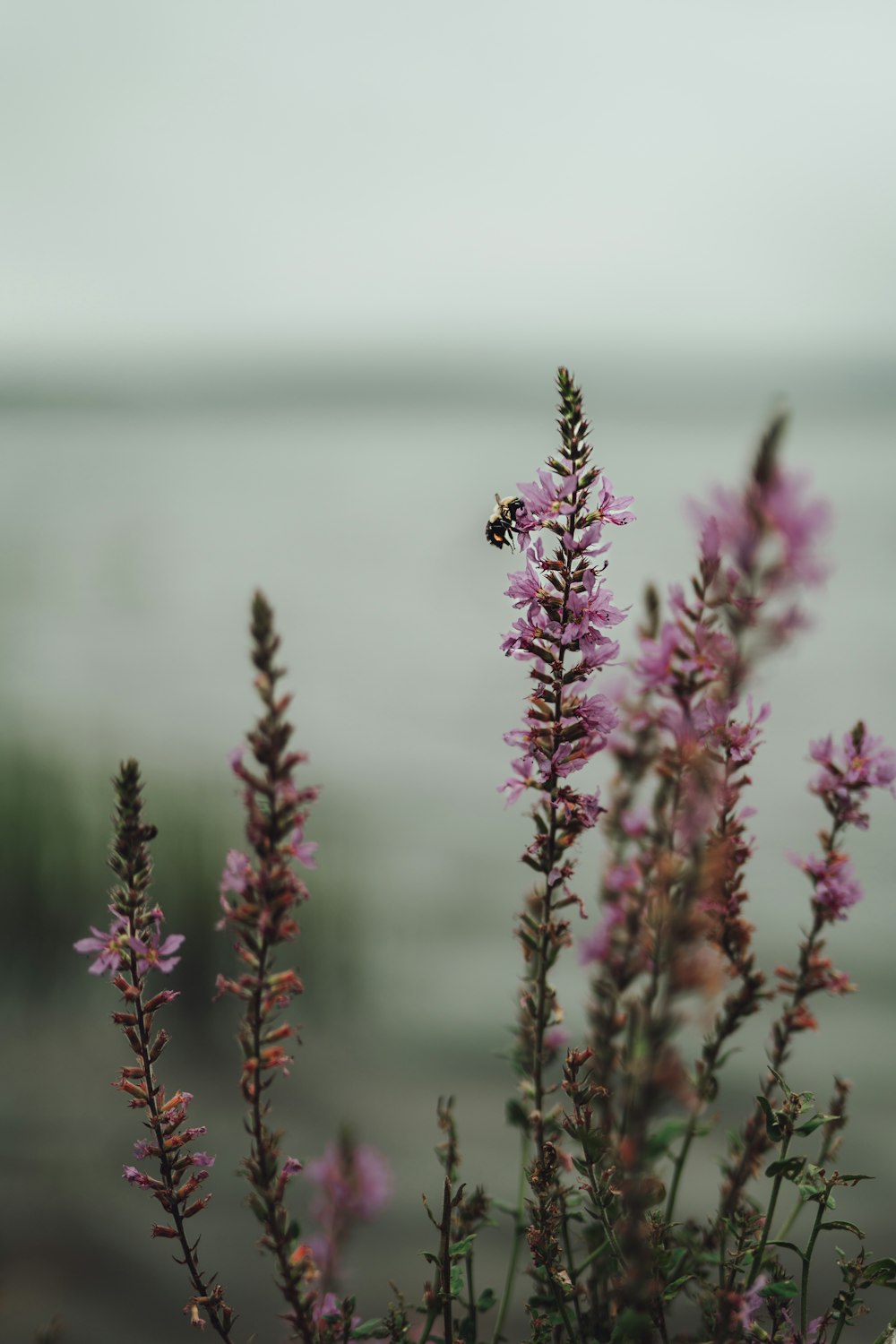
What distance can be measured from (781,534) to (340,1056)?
481 cm

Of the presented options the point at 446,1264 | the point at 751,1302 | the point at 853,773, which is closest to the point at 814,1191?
the point at 751,1302

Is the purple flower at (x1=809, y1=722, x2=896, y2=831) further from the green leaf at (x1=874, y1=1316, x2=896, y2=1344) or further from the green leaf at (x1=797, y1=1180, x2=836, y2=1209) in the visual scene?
the green leaf at (x1=874, y1=1316, x2=896, y2=1344)

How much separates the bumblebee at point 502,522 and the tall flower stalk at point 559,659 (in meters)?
0.66

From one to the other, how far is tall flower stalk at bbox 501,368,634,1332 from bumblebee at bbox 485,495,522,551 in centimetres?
66

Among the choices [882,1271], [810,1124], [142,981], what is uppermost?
[142,981]

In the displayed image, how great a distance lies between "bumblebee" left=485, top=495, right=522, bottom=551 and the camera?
7.51ft

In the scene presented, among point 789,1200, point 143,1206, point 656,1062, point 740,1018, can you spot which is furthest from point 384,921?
point 656,1062

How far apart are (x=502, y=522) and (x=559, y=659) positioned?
0.93 metres

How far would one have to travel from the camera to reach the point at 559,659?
150 centimetres

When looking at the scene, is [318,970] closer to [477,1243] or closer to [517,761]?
[477,1243]

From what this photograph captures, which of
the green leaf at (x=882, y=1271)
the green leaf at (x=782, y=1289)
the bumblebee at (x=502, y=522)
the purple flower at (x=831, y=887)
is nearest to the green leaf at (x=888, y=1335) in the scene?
the green leaf at (x=882, y=1271)

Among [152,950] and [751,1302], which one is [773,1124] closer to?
[751,1302]

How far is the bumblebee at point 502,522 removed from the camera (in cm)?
229

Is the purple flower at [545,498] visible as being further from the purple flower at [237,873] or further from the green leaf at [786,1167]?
the green leaf at [786,1167]
